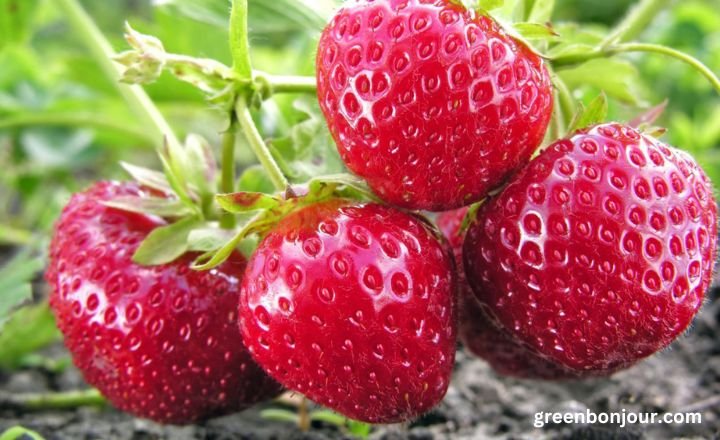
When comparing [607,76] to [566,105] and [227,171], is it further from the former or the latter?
[227,171]

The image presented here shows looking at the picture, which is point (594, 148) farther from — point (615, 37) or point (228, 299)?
point (228, 299)

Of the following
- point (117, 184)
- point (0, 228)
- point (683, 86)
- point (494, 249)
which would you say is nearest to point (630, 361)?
point (494, 249)

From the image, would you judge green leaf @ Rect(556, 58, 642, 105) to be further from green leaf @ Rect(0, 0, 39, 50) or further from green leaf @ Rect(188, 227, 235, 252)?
green leaf @ Rect(0, 0, 39, 50)

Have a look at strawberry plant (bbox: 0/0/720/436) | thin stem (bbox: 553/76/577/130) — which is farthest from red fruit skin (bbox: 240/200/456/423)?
thin stem (bbox: 553/76/577/130)

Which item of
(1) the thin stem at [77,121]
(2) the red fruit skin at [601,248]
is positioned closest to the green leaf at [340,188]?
(2) the red fruit skin at [601,248]

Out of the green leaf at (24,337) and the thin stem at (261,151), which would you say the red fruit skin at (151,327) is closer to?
the thin stem at (261,151)

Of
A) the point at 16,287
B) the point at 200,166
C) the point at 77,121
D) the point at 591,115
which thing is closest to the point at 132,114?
the point at 77,121

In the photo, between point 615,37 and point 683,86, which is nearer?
point 615,37
